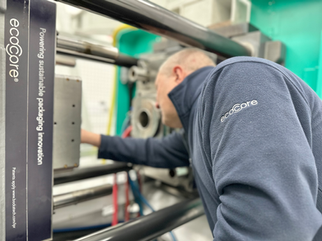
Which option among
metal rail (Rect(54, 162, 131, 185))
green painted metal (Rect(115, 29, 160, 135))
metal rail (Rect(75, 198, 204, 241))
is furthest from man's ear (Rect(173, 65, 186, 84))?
green painted metal (Rect(115, 29, 160, 135))

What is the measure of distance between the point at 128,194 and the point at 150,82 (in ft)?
2.24

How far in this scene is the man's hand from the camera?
3.10 feet

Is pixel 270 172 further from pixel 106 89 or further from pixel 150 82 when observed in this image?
pixel 106 89

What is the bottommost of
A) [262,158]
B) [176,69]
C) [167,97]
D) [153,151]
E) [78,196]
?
[78,196]

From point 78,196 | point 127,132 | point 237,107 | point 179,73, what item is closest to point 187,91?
point 179,73

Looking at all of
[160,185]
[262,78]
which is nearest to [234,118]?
[262,78]

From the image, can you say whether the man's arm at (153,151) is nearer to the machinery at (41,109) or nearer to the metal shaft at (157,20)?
the machinery at (41,109)

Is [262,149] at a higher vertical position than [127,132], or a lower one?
higher

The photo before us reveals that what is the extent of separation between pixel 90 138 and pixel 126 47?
1091mm

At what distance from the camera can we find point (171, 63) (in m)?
0.89

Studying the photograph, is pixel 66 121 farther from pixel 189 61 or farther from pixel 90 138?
pixel 189 61

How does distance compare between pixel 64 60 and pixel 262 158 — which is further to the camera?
pixel 64 60

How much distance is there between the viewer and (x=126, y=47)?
182 centimetres

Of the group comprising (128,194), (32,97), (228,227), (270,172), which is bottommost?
(128,194)
